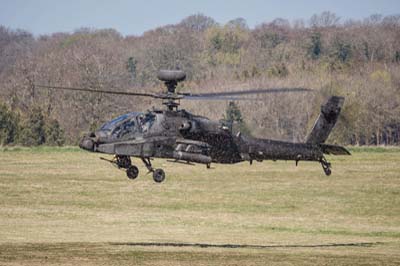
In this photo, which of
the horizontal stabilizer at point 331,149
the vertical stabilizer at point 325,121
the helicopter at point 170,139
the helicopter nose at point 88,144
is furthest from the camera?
the vertical stabilizer at point 325,121

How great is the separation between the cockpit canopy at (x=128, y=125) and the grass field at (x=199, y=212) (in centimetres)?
638

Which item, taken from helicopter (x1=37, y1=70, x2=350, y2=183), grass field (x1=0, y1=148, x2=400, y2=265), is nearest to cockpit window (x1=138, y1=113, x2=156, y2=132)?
helicopter (x1=37, y1=70, x2=350, y2=183)

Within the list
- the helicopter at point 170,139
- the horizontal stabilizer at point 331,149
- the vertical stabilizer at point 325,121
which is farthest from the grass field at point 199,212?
the helicopter at point 170,139

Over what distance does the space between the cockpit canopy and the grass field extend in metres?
6.38

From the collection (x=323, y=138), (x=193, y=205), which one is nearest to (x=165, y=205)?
(x=193, y=205)

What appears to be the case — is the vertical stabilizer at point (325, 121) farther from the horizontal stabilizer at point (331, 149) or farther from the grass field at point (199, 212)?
the grass field at point (199, 212)

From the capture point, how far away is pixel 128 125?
41.4 meters

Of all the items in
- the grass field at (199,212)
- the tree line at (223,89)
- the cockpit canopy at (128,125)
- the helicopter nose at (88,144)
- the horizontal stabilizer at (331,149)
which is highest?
the tree line at (223,89)

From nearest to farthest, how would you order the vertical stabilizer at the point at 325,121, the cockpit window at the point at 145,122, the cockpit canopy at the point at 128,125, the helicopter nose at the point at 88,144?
the helicopter nose at the point at 88,144 < the cockpit canopy at the point at 128,125 < the cockpit window at the point at 145,122 < the vertical stabilizer at the point at 325,121

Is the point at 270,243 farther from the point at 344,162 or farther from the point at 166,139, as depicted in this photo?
the point at 344,162

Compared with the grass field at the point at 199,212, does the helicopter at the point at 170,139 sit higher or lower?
higher

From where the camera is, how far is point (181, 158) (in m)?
42.1

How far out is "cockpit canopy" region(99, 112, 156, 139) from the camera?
135ft

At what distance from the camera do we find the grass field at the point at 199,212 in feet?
165
